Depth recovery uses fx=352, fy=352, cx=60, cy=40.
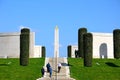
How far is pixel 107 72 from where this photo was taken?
31.6 metres

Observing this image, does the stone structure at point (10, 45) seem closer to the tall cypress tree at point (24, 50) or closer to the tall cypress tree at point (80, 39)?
the tall cypress tree at point (80, 39)

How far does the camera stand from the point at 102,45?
53.0 meters

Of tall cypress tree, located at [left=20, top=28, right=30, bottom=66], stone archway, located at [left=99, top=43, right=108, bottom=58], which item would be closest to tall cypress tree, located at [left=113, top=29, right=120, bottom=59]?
stone archway, located at [left=99, top=43, right=108, bottom=58]

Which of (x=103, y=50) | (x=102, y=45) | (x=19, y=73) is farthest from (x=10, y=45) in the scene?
(x=19, y=73)

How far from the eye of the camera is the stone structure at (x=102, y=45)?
172 feet

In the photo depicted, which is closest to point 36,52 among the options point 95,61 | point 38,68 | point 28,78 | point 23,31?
point 23,31

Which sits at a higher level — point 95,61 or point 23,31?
point 23,31

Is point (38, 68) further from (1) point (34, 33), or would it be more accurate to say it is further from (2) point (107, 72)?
(1) point (34, 33)

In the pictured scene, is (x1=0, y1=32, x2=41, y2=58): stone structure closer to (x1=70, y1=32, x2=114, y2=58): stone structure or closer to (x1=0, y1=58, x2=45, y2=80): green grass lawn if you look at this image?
(x1=70, y1=32, x2=114, y2=58): stone structure

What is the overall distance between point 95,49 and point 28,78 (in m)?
25.4

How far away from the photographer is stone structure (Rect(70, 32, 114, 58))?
52562 mm

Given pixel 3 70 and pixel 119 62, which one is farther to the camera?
pixel 119 62

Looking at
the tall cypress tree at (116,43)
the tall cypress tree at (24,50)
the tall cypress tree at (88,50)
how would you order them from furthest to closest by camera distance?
the tall cypress tree at (116,43), the tall cypress tree at (24,50), the tall cypress tree at (88,50)

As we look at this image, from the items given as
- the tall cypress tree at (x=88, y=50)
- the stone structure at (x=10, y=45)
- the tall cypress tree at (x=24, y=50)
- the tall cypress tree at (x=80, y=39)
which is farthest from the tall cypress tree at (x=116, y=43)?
the stone structure at (x=10, y=45)
